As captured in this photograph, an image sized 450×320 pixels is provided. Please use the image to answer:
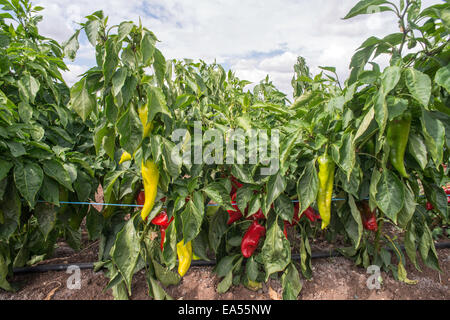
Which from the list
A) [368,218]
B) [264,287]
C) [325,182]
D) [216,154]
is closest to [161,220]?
[216,154]

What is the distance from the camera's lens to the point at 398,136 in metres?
1.17

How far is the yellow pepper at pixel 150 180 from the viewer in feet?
4.20

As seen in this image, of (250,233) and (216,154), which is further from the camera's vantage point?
(250,233)

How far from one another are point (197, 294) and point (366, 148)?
3.80 ft

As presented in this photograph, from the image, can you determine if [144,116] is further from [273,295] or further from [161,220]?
[273,295]

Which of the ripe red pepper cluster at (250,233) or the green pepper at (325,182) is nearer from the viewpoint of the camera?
the green pepper at (325,182)

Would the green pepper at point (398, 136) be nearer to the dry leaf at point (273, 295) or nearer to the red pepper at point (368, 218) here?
the red pepper at point (368, 218)

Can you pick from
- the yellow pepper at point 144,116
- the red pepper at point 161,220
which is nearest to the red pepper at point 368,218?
the red pepper at point 161,220

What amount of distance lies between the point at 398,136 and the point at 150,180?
1064 mm

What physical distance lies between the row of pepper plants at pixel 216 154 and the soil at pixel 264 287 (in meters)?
0.07

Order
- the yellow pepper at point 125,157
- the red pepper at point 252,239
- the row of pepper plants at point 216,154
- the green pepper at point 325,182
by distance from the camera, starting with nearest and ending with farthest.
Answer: the row of pepper plants at point 216,154
the green pepper at point 325,182
the yellow pepper at point 125,157
the red pepper at point 252,239

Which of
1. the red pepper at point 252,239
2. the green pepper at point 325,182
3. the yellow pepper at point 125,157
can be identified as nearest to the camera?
the green pepper at point 325,182

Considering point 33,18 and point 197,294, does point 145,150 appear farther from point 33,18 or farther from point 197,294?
point 33,18
